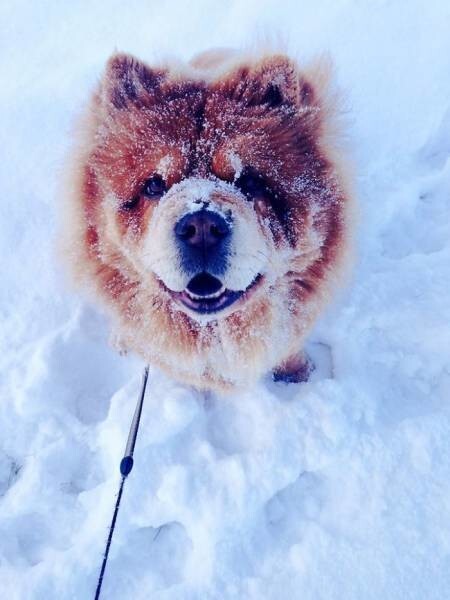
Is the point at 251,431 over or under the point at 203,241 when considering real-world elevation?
under

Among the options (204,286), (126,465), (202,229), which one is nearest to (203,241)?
(202,229)

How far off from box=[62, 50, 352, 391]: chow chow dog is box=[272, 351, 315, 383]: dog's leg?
0.62ft

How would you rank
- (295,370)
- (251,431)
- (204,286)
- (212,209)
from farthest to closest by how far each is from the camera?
(295,370)
(251,431)
(204,286)
(212,209)

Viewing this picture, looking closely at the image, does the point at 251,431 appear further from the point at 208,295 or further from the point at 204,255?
the point at 204,255

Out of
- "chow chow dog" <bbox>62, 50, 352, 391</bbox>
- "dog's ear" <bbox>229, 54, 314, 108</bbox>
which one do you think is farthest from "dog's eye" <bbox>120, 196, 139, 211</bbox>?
"dog's ear" <bbox>229, 54, 314, 108</bbox>

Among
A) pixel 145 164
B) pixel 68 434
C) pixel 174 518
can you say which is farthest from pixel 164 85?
pixel 174 518

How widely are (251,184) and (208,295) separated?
1.42 feet

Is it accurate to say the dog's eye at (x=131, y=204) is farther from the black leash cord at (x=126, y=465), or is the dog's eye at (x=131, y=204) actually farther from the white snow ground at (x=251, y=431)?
the white snow ground at (x=251, y=431)

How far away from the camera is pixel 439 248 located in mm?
2840

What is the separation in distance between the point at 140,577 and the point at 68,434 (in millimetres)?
718

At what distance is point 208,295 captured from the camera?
1.72 metres

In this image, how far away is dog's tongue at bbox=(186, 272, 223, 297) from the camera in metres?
1.69

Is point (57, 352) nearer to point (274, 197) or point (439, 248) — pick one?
point (274, 197)

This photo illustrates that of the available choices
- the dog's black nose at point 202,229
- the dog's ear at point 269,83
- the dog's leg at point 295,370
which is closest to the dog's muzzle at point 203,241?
the dog's black nose at point 202,229
